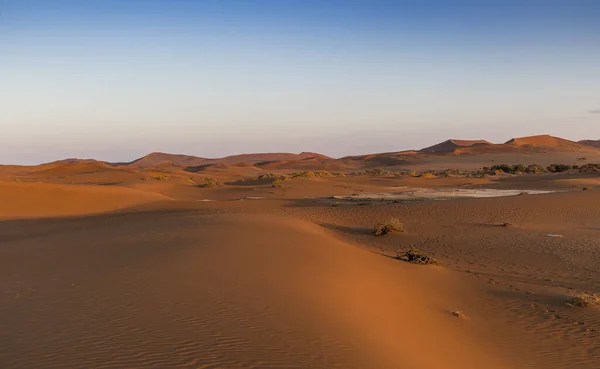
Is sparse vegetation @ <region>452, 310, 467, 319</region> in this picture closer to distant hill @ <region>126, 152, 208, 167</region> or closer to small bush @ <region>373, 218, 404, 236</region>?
small bush @ <region>373, 218, 404, 236</region>

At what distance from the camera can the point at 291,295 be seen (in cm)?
836

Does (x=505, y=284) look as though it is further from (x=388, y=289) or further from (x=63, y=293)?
(x=63, y=293)

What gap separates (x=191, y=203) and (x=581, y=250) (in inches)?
757

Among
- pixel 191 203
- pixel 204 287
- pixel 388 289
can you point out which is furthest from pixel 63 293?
pixel 191 203

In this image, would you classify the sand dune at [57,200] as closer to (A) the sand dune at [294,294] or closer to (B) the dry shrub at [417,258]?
(A) the sand dune at [294,294]

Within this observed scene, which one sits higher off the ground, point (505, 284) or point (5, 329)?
point (5, 329)

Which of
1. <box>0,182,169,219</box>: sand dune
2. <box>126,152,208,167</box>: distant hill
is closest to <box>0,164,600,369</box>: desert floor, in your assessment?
<box>0,182,169,219</box>: sand dune

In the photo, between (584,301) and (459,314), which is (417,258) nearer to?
(459,314)

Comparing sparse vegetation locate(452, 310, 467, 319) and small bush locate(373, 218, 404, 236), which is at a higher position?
small bush locate(373, 218, 404, 236)

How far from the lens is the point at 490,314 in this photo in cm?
959

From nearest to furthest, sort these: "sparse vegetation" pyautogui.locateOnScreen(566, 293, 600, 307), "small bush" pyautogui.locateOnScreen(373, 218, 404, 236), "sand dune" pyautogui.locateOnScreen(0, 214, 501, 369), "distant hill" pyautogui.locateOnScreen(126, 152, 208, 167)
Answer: "sand dune" pyautogui.locateOnScreen(0, 214, 501, 369), "sparse vegetation" pyautogui.locateOnScreen(566, 293, 600, 307), "small bush" pyautogui.locateOnScreen(373, 218, 404, 236), "distant hill" pyautogui.locateOnScreen(126, 152, 208, 167)

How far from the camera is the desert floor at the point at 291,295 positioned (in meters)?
5.95

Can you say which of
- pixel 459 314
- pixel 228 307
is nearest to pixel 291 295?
pixel 228 307

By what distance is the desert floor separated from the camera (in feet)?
19.5
